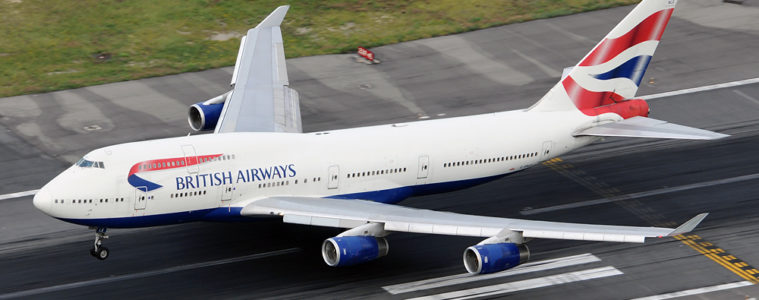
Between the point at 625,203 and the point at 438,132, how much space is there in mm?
10366

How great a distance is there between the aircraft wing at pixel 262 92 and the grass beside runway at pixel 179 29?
35.7ft

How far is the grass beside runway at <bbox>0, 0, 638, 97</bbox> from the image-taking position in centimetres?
6938

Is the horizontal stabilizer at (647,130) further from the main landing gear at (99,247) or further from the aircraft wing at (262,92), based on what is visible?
the main landing gear at (99,247)

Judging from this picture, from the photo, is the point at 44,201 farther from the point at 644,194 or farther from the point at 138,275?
the point at 644,194

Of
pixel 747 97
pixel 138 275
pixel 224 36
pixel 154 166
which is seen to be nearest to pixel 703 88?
pixel 747 97

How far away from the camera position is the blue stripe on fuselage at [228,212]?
45.8 meters

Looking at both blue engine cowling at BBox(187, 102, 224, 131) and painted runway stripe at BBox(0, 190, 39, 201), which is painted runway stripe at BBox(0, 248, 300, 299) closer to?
painted runway stripe at BBox(0, 190, 39, 201)

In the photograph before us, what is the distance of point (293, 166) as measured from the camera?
48219 mm

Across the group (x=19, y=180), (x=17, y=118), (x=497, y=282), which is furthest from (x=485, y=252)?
(x=17, y=118)

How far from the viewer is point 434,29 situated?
246ft

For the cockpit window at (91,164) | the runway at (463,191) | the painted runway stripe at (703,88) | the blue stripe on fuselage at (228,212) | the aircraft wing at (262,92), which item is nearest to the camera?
the cockpit window at (91,164)

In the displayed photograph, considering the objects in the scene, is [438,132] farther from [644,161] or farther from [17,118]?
[17,118]

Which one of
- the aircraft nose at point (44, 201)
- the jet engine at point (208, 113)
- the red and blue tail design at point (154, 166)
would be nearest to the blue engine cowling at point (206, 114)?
the jet engine at point (208, 113)

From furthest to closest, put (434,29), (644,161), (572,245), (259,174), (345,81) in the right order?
(434,29), (345,81), (644,161), (572,245), (259,174)
